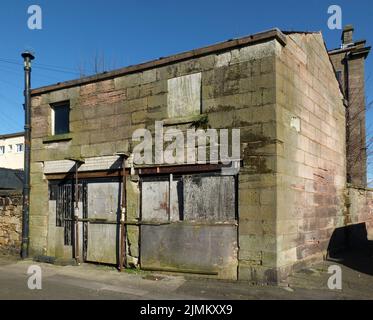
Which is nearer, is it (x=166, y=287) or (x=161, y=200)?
(x=166, y=287)

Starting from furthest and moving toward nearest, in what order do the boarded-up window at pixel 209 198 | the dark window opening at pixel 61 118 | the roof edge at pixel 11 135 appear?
the roof edge at pixel 11 135 < the dark window opening at pixel 61 118 < the boarded-up window at pixel 209 198

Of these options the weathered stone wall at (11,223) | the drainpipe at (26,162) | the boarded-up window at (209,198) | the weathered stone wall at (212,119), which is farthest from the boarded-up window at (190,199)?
the weathered stone wall at (11,223)

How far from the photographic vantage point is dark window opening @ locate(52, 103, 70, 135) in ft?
39.4

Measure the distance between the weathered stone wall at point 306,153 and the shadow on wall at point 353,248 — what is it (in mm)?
482

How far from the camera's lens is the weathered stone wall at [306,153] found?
28.6ft

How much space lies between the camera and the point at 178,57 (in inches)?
387

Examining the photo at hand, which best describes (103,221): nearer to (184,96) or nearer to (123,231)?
(123,231)

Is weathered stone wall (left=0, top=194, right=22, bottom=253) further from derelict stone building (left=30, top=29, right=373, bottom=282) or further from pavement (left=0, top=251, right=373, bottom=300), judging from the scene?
pavement (left=0, top=251, right=373, bottom=300)

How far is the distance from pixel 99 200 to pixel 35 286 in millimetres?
2973

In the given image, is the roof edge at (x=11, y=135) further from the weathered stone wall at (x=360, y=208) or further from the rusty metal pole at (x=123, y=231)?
the weathered stone wall at (x=360, y=208)

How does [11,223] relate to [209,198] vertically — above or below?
below

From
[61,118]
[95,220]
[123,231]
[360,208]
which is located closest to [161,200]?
[123,231]

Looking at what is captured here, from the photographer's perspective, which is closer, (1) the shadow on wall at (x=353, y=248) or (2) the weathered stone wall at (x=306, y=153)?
(2) the weathered stone wall at (x=306, y=153)

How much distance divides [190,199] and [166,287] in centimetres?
210
